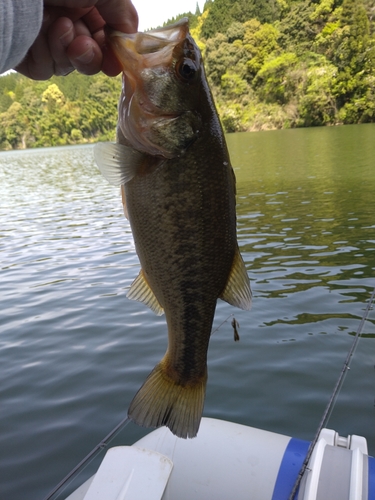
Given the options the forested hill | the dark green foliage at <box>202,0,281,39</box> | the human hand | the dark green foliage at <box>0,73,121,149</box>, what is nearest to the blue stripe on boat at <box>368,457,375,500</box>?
the human hand

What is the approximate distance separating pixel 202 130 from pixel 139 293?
0.68 meters

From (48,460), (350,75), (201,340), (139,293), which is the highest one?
(350,75)

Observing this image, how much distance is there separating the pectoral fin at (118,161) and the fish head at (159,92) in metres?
0.04

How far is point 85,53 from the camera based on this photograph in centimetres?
181

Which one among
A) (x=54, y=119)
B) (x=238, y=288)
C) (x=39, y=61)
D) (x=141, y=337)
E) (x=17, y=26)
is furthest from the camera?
(x=54, y=119)

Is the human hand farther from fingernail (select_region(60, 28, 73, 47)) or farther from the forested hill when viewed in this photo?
the forested hill

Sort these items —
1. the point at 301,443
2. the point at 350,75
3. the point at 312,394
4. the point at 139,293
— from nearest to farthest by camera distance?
the point at 139,293
the point at 301,443
the point at 312,394
the point at 350,75

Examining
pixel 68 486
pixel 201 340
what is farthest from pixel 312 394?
pixel 201 340

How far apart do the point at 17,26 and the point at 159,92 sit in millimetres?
522

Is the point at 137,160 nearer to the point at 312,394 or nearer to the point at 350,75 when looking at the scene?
the point at 312,394

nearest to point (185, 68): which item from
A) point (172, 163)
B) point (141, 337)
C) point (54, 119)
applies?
point (172, 163)

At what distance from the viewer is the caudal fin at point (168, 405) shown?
1.73m

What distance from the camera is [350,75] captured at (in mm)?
51219

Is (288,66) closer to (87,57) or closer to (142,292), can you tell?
(87,57)
